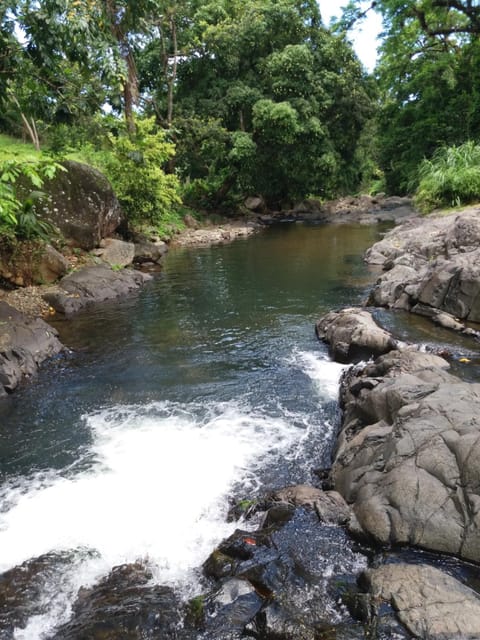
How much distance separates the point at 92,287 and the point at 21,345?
4.58 m

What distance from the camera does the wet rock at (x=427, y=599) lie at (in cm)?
331

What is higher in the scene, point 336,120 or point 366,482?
point 336,120

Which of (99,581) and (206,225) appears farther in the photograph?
(206,225)

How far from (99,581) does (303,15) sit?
104 feet

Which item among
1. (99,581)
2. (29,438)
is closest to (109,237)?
(29,438)

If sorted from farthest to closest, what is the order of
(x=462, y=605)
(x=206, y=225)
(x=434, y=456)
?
(x=206, y=225)
(x=434, y=456)
(x=462, y=605)

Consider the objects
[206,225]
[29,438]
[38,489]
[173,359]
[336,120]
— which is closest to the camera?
[38,489]

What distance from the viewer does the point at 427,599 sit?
→ 11.6 ft

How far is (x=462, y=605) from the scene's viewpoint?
346 centimetres

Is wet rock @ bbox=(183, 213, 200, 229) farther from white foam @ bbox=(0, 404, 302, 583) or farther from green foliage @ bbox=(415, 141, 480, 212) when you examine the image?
white foam @ bbox=(0, 404, 302, 583)

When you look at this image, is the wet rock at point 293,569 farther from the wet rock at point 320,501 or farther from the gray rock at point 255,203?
the gray rock at point 255,203

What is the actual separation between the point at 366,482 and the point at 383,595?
1252 millimetres

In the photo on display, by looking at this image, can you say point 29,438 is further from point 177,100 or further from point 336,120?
point 336,120

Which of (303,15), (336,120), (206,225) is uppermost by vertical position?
(303,15)
